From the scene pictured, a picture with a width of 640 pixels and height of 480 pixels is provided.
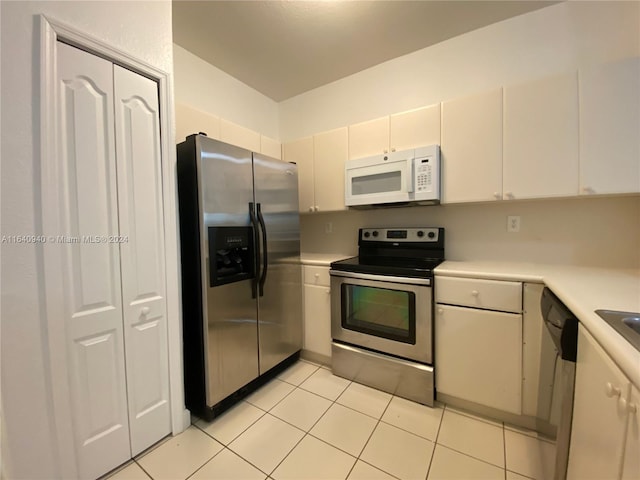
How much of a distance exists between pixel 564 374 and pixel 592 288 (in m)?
0.43

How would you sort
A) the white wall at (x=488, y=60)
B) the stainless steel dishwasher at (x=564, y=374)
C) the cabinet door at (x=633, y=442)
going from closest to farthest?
the cabinet door at (x=633, y=442) < the stainless steel dishwasher at (x=564, y=374) < the white wall at (x=488, y=60)

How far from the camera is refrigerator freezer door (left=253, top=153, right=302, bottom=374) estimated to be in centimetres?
194

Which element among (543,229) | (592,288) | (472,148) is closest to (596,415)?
(592,288)

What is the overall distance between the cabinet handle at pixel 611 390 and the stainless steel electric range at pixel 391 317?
37.7 inches

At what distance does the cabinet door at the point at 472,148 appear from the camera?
1.75m

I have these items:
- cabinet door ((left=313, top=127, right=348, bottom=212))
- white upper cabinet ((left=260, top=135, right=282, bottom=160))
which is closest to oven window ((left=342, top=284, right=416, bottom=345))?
cabinet door ((left=313, top=127, right=348, bottom=212))

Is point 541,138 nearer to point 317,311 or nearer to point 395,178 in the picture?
point 395,178

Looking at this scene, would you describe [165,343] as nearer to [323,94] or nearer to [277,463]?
[277,463]

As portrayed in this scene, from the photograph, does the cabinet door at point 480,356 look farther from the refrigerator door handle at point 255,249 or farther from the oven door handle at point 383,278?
the refrigerator door handle at point 255,249

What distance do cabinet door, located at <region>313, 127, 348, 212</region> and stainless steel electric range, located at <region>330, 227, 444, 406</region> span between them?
64 cm

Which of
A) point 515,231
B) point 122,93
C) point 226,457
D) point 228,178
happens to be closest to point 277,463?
point 226,457

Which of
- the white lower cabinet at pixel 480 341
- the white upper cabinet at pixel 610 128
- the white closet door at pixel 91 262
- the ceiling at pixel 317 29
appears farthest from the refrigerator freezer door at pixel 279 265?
the white upper cabinet at pixel 610 128

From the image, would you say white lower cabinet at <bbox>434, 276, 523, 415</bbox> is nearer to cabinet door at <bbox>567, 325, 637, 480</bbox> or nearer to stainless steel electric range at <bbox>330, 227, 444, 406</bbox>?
stainless steel electric range at <bbox>330, 227, 444, 406</bbox>

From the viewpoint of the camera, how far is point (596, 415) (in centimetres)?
78
